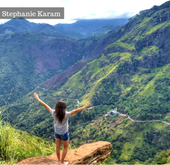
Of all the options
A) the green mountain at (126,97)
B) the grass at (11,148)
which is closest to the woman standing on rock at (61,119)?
the grass at (11,148)

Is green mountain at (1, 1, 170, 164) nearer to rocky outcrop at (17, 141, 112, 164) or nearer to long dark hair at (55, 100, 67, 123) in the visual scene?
rocky outcrop at (17, 141, 112, 164)

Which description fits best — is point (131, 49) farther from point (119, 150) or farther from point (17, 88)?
point (17, 88)

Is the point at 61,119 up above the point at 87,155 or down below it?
above

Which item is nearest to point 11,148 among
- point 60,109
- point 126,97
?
point 60,109

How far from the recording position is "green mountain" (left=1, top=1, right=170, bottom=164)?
77.5m

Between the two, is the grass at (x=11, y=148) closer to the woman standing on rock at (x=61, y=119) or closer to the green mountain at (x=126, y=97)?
the woman standing on rock at (x=61, y=119)

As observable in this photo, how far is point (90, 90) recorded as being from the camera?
13162cm

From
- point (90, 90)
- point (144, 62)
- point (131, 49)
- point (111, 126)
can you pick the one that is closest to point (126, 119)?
point (111, 126)

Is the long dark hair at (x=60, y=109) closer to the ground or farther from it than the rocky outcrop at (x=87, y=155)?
farther from it

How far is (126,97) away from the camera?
11612 cm

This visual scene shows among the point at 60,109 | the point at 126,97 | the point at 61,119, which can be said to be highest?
the point at 60,109

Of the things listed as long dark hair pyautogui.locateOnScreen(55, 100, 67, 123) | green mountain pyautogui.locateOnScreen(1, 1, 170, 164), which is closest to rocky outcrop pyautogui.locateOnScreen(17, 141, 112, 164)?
long dark hair pyautogui.locateOnScreen(55, 100, 67, 123)

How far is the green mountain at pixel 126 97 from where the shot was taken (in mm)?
77450

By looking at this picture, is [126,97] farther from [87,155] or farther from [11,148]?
[11,148]
